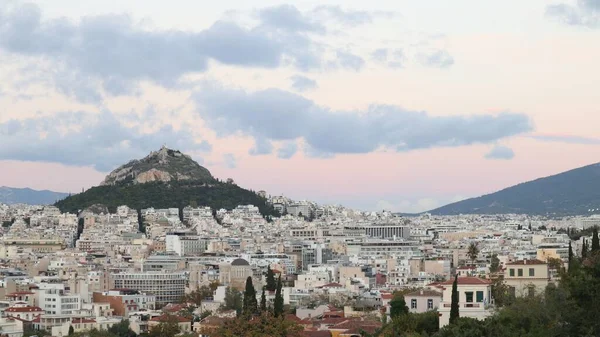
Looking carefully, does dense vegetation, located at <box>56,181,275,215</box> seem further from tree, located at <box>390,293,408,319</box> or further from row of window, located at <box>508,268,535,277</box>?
row of window, located at <box>508,268,535,277</box>

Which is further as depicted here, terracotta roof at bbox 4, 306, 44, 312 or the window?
terracotta roof at bbox 4, 306, 44, 312

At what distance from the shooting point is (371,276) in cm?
8988

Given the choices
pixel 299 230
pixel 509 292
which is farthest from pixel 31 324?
pixel 299 230

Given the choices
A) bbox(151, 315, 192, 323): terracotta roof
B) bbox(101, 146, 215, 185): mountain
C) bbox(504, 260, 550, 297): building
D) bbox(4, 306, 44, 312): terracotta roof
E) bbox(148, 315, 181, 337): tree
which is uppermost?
bbox(101, 146, 215, 185): mountain

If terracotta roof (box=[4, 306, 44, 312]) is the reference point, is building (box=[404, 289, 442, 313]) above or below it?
above

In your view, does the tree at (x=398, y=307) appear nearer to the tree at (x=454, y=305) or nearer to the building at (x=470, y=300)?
the building at (x=470, y=300)

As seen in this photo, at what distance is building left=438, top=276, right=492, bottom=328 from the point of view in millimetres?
39406

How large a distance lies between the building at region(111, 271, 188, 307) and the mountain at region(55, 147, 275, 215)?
5179 centimetres

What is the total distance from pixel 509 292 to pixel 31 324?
33998mm

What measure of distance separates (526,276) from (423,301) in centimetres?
457

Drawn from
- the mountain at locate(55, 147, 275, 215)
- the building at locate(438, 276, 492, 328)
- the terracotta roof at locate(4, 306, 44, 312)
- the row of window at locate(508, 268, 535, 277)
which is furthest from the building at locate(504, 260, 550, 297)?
the mountain at locate(55, 147, 275, 215)

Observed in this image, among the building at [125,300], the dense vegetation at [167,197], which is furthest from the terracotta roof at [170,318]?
the dense vegetation at [167,197]

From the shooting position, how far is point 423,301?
48.9 meters

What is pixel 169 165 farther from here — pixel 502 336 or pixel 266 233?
pixel 502 336
